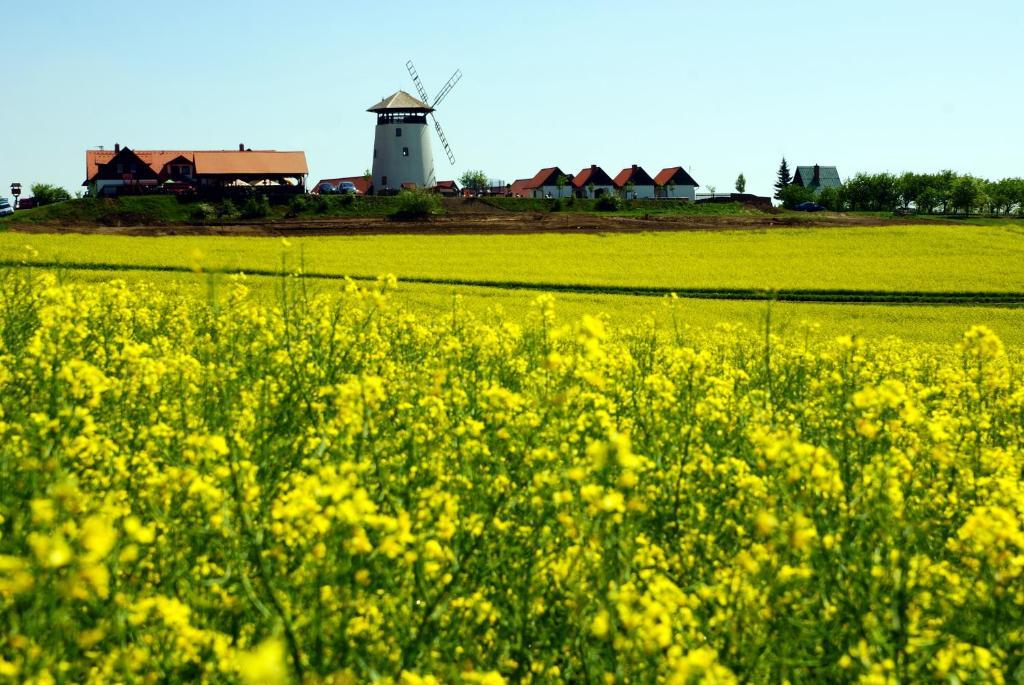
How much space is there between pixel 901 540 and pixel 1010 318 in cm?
2840

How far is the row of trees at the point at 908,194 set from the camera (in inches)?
4628

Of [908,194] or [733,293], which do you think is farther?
[908,194]

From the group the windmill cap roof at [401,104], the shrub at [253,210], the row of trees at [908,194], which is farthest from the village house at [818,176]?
the shrub at [253,210]

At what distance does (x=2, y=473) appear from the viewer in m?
4.55

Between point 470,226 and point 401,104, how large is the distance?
40168 mm

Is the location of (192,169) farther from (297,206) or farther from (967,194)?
(967,194)

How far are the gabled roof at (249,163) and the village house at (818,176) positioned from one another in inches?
3897

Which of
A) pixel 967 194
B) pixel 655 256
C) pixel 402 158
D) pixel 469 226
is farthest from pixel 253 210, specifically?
pixel 967 194

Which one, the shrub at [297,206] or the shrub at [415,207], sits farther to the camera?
the shrub at [297,206]

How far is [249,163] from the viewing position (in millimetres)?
92750

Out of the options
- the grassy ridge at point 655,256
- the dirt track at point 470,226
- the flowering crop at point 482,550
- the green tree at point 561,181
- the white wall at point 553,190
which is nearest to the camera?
the flowering crop at point 482,550

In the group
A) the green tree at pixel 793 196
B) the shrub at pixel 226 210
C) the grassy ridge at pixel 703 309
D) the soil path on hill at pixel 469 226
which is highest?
the green tree at pixel 793 196

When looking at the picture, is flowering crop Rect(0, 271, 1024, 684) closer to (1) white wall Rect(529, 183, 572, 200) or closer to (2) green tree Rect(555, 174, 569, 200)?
(2) green tree Rect(555, 174, 569, 200)

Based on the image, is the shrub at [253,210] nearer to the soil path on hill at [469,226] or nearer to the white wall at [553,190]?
the soil path on hill at [469,226]
